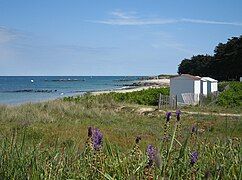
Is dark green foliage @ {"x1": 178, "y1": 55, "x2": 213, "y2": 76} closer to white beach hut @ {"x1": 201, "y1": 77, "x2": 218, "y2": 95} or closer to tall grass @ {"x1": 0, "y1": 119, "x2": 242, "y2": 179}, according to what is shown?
white beach hut @ {"x1": 201, "y1": 77, "x2": 218, "y2": 95}

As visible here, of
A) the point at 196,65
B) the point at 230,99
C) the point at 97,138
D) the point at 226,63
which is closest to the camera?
the point at 97,138

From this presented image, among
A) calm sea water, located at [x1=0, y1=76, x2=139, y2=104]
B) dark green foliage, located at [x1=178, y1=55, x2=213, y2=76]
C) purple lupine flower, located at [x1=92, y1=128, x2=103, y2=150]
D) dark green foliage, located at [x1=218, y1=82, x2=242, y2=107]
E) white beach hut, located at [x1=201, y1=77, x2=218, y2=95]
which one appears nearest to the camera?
purple lupine flower, located at [x1=92, y1=128, x2=103, y2=150]

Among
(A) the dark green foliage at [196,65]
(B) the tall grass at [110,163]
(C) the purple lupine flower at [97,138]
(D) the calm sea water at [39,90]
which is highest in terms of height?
(A) the dark green foliage at [196,65]

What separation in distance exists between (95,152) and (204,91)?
33922 millimetres

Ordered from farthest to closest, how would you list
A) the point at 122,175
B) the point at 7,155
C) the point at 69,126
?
the point at 69,126 < the point at 7,155 < the point at 122,175

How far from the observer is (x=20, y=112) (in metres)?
20.8

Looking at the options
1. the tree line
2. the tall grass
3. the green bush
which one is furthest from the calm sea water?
the tall grass

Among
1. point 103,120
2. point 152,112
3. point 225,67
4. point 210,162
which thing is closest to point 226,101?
point 152,112

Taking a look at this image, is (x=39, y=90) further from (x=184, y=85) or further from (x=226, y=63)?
(x=184, y=85)

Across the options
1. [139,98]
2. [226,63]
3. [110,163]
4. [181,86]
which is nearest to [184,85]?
[181,86]

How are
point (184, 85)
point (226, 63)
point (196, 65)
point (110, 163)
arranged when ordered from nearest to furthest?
1. point (110, 163)
2. point (184, 85)
3. point (226, 63)
4. point (196, 65)

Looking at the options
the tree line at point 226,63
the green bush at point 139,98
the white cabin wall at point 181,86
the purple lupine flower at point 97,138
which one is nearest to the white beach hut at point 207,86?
the white cabin wall at point 181,86

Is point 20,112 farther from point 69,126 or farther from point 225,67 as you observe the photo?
point 225,67

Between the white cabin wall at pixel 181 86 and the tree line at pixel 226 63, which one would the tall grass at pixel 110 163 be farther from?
the tree line at pixel 226 63
